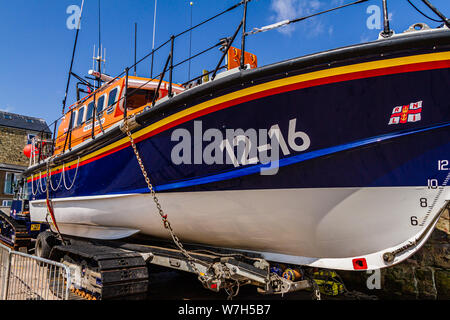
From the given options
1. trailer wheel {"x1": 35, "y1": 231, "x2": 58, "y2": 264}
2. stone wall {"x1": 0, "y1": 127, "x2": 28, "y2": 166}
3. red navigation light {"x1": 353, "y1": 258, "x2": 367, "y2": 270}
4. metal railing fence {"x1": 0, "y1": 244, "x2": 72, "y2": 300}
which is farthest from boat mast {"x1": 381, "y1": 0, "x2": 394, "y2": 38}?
stone wall {"x1": 0, "y1": 127, "x2": 28, "y2": 166}

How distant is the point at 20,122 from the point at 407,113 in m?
28.7

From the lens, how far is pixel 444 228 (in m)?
4.31

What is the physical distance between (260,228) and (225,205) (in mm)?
411

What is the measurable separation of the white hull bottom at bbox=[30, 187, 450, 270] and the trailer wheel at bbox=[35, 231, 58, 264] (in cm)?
320

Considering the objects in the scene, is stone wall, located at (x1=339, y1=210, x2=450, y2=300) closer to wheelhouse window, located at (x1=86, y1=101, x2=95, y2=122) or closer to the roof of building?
wheelhouse window, located at (x1=86, y1=101, x2=95, y2=122)

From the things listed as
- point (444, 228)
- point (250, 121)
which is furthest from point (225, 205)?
point (444, 228)

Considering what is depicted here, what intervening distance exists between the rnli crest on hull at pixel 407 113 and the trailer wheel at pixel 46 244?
5923 mm

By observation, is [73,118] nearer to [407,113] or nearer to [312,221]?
[312,221]

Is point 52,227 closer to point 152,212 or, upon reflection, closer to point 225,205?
point 152,212

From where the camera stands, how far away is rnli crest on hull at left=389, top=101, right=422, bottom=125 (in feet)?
8.43

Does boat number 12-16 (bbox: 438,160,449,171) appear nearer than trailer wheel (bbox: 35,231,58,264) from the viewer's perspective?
Yes

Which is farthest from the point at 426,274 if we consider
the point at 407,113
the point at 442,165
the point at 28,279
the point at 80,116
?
the point at 80,116

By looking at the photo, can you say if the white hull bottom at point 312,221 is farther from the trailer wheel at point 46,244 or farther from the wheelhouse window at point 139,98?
the trailer wheel at point 46,244

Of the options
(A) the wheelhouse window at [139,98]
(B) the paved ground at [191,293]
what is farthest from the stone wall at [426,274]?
(A) the wheelhouse window at [139,98]
